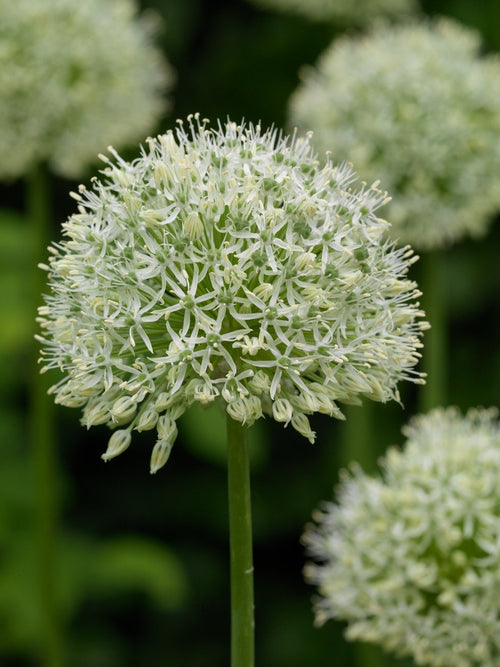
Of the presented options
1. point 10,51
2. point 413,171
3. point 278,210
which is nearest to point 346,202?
point 278,210

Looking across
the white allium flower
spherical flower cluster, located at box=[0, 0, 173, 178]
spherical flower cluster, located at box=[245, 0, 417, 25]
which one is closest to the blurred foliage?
spherical flower cluster, located at box=[245, 0, 417, 25]

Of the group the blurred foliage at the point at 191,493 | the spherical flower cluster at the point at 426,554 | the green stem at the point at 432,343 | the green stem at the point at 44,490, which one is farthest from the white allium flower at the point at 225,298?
the blurred foliage at the point at 191,493

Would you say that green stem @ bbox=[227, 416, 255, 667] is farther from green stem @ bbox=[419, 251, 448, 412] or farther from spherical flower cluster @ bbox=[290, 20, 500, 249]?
spherical flower cluster @ bbox=[290, 20, 500, 249]

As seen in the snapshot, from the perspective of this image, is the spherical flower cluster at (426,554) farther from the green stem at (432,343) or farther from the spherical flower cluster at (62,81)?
the spherical flower cluster at (62,81)

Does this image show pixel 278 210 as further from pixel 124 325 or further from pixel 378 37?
pixel 378 37

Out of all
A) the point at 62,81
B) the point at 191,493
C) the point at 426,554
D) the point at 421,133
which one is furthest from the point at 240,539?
the point at 191,493

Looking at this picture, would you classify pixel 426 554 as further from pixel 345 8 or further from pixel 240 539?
pixel 345 8
